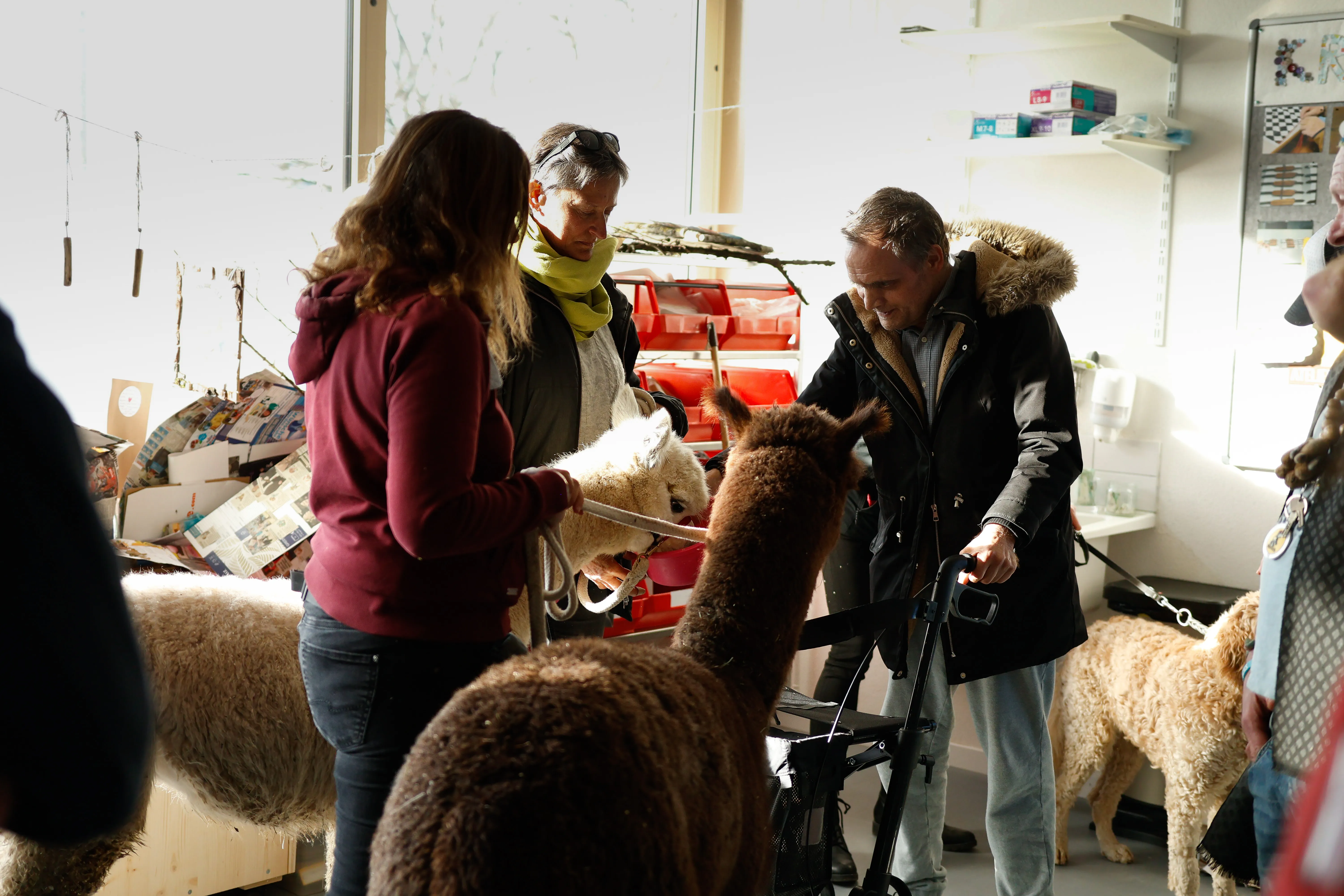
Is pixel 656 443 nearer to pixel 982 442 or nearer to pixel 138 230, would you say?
pixel 982 442

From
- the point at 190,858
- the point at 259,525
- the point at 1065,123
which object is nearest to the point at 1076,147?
the point at 1065,123

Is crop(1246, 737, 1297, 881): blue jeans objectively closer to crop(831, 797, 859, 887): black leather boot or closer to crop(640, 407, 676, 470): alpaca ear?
crop(640, 407, 676, 470): alpaca ear

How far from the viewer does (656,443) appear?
2.10 metres

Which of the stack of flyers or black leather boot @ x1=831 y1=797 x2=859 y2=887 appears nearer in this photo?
the stack of flyers

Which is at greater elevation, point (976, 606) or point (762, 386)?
point (762, 386)

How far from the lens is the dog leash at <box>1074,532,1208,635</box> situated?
3.05 meters

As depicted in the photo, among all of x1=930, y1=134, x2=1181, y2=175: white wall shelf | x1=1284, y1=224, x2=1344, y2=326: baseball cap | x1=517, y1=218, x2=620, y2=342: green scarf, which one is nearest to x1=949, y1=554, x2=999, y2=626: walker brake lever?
x1=1284, y1=224, x2=1344, y2=326: baseball cap

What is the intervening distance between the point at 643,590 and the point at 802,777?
1334 millimetres

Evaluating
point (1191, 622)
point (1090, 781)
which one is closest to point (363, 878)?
point (1191, 622)

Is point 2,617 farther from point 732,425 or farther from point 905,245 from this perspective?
point 905,245

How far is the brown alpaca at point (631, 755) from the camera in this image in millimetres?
1067

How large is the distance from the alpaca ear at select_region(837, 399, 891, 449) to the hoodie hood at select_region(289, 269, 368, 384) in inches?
31.0

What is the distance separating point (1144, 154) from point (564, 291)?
2733 mm

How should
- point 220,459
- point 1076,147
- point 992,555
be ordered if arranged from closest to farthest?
point 992,555
point 220,459
point 1076,147
